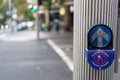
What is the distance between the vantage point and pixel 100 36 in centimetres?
438

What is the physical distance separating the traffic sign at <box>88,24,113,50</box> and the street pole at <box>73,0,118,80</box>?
16 centimetres

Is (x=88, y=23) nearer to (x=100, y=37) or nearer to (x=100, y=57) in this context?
(x=100, y=37)

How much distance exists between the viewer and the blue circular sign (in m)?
4.36

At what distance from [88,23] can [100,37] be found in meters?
0.35

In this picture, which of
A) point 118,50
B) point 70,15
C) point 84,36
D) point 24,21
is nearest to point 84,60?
point 84,36

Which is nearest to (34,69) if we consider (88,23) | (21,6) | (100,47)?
(88,23)

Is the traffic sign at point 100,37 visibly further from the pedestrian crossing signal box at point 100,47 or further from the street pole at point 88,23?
the street pole at point 88,23

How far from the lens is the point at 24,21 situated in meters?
52.5

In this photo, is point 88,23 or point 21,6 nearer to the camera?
point 88,23

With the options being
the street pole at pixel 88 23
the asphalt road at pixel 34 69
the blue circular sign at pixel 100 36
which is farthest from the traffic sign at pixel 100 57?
the asphalt road at pixel 34 69

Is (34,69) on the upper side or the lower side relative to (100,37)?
lower

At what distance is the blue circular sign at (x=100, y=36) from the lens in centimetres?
436

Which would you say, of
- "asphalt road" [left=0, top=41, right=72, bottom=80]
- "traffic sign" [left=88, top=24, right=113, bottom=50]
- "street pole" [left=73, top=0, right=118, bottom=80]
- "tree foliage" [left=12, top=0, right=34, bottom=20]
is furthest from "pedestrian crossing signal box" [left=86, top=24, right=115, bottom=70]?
"tree foliage" [left=12, top=0, right=34, bottom=20]

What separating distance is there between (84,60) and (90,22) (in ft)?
1.89
